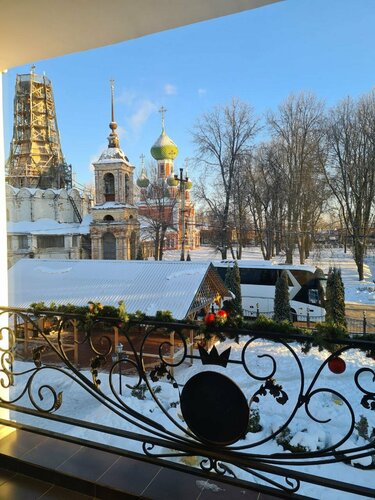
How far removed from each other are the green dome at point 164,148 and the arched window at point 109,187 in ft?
9.02

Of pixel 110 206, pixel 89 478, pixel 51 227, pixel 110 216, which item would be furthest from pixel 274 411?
pixel 51 227

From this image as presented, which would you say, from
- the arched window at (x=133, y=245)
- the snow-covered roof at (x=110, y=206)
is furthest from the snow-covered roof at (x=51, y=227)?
the arched window at (x=133, y=245)

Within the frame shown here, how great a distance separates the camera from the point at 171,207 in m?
7.91

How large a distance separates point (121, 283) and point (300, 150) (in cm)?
458

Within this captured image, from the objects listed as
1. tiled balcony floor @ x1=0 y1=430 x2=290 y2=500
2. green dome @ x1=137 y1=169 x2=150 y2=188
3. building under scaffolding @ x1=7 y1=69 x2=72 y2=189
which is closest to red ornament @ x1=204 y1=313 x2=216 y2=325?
tiled balcony floor @ x1=0 y1=430 x2=290 y2=500

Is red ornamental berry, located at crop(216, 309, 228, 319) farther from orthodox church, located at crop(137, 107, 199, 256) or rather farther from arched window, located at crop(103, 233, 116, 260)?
arched window, located at crop(103, 233, 116, 260)

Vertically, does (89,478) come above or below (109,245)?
below

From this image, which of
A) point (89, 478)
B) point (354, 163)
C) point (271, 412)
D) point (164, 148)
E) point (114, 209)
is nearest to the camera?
point (89, 478)

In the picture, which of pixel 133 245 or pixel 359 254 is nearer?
pixel 359 254

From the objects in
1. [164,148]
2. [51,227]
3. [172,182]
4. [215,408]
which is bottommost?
[215,408]

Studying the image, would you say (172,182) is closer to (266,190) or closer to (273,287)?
(266,190)

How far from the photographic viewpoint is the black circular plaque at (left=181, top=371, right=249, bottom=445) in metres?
0.80

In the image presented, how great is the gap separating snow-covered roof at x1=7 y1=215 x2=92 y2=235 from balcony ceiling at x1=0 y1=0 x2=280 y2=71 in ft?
22.3

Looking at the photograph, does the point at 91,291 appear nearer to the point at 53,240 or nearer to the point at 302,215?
the point at 53,240
